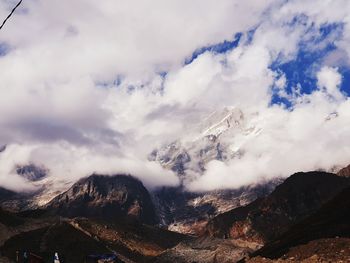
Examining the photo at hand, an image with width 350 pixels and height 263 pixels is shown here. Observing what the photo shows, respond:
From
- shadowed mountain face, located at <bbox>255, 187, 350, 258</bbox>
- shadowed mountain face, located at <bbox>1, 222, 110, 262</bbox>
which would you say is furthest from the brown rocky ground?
shadowed mountain face, located at <bbox>1, 222, 110, 262</bbox>

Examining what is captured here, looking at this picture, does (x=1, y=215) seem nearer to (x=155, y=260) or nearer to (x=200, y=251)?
(x=155, y=260)

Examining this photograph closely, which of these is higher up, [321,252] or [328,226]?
[328,226]

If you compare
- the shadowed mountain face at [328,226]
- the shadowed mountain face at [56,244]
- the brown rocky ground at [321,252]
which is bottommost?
the brown rocky ground at [321,252]

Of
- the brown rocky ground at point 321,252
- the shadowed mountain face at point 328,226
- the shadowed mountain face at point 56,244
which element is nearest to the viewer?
the brown rocky ground at point 321,252

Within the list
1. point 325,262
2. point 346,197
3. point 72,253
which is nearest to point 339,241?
point 325,262

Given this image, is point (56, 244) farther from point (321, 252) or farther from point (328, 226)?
point (321, 252)

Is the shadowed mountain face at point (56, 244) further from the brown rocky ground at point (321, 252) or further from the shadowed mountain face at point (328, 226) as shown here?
the brown rocky ground at point (321, 252)

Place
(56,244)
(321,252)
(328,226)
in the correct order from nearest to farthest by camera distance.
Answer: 1. (321,252)
2. (328,226)
3. (56,244)

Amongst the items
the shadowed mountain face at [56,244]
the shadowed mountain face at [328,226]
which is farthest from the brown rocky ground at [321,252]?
the shadowed mountain face at [56,244]

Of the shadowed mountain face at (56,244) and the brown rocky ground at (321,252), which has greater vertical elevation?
the shadowed mountain face at (56,244)

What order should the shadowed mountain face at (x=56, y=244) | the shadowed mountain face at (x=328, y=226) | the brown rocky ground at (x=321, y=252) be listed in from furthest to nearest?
the shadowed mountain face at (x=56, y=244) → the shadowed mountain face at (x=328, y=226) → the brown rocky ground at (x=321, y=252)

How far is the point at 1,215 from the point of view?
189 m

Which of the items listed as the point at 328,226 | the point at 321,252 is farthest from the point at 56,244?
the point at 321,252

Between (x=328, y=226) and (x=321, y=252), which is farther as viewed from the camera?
(x=328, y=226)
